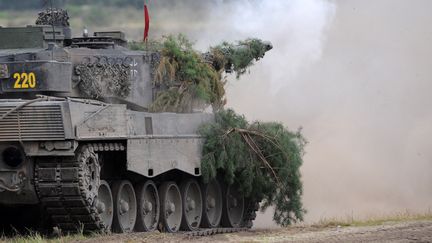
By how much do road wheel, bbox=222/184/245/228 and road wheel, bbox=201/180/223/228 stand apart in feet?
0.47

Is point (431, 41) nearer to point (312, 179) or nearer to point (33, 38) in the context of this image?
point (312, 179)

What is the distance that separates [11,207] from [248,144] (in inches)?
163

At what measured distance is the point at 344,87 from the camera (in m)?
33.2

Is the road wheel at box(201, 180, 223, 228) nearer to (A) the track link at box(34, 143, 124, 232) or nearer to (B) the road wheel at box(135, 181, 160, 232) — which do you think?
(B) the road wheel at box(135, 181, 160, 232)

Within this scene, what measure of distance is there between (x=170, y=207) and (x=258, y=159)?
1.81 meters

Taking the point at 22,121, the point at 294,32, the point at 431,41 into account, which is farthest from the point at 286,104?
the point at 22,121

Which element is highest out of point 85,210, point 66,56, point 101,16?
point 101,16

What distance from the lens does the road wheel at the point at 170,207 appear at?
2336 cm

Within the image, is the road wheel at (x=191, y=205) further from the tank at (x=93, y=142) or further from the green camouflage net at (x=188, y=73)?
the green camouflage net at (x=188, y=73)

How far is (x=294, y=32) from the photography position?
32281mm

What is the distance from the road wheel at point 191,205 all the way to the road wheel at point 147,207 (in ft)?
2.89

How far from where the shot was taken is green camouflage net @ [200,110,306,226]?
77.5 feet

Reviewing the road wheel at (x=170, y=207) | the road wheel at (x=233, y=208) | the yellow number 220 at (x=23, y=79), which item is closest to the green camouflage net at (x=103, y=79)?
the yellow number 220 at (x=23, y=79)

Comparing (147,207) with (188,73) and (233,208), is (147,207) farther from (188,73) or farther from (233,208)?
(233,208)
